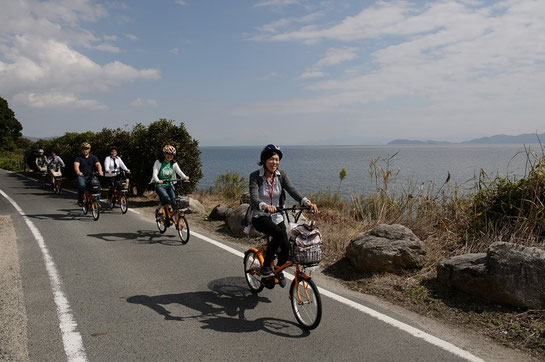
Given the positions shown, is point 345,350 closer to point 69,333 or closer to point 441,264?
point 441,264

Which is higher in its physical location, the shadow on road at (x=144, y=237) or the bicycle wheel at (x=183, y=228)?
the bicycle wheel at (x=183, y=228)

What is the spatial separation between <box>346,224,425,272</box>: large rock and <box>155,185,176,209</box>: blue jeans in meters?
4.76

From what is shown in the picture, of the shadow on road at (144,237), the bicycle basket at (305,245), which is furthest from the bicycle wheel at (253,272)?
the shadow on road at (144,237)

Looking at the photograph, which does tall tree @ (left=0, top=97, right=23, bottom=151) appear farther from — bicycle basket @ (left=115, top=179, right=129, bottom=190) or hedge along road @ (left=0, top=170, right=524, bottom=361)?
hedge along road @ (left=0, top=170, right=524, bottom=361)

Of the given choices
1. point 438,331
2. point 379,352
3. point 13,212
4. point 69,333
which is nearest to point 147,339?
point 69,333

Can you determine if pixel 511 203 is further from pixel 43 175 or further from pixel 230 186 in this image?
pixel 43 175

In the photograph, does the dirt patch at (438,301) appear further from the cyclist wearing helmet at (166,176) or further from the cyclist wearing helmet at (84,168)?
the cyclist wearing helmet at (84,168)

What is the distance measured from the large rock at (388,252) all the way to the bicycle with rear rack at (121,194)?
9.08 m

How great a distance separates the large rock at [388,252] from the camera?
21.0ft

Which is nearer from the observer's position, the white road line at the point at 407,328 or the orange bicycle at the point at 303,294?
the white road line at the point at 407,328

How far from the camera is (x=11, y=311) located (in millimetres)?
4969

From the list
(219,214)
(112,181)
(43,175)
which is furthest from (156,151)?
(43,175)

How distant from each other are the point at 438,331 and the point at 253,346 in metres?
2.14

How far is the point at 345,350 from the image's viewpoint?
4.10 m
